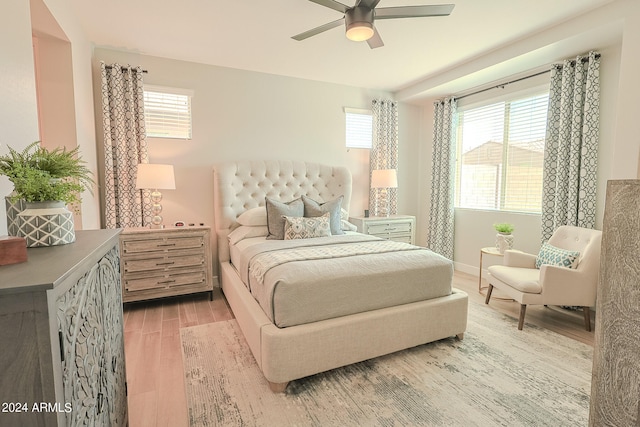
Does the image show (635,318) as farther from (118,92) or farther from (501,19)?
(118,92)

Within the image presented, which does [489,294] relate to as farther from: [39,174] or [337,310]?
[39,174]

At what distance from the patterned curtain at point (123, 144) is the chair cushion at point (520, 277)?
149 inches

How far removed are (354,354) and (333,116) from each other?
3.39 meters

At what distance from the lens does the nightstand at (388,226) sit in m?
4.35

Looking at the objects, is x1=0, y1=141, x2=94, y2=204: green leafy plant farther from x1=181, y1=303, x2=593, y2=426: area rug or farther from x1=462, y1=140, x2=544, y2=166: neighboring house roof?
x1=462, y1=140, x2=544, y2=166: neighboring house roof

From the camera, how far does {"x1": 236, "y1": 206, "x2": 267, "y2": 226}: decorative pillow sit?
359cm

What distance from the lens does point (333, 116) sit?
4523mm

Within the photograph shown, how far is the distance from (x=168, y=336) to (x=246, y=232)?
1.25m

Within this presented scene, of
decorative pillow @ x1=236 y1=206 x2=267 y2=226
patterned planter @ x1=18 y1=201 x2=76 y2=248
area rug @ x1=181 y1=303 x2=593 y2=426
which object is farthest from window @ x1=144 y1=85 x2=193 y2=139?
patterned planter @ x1=18 y1=201 x2=76 y2=248

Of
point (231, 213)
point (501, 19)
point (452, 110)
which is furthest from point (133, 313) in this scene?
point (452, 110)

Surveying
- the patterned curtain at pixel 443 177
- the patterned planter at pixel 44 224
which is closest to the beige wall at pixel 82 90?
the patterned planter at pixel 44 224

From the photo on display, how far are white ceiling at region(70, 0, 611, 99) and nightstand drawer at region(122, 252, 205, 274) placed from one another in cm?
221

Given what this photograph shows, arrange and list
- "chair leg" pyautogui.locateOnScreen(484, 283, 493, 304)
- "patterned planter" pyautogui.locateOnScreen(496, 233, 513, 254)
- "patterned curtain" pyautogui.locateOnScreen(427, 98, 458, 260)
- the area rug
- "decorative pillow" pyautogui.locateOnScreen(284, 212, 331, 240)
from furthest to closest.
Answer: "patterned curtain" pyautogui.locateOnScreen(427, 98, 458, 260) → "patterned planter" pyautogui.locateOnScreen(496, 233, 513, 254) → "chair leg" pyautogui.locateOnScreen(484, 283, 493, 304) → "decorative pillow" pyautogui.locateOnScreen(284, 212, 331, 240) → the area rug

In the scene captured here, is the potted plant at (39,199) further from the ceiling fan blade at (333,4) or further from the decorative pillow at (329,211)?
the decorative pillow at (329,211)
